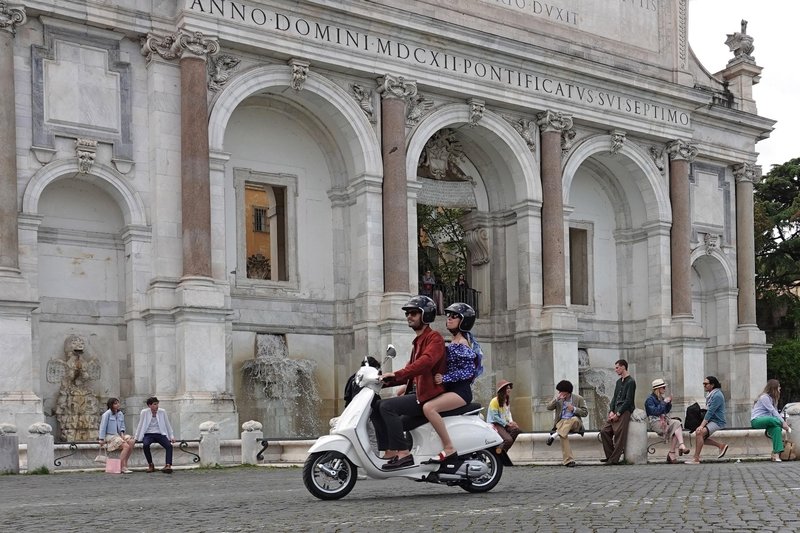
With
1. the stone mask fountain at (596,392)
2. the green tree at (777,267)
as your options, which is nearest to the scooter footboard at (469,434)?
the stone mask fountain at (596,392)

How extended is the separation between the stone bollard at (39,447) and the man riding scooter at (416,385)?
927cm

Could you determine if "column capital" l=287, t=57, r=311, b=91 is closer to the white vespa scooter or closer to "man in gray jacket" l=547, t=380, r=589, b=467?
"man in gray jacket" l=547, t=380, r=589, b=467

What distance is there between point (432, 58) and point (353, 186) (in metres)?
3.78

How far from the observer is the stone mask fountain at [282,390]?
26750 millimetres

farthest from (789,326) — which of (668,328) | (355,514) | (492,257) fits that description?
(355,514)

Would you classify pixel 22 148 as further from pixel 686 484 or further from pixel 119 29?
pixel 686 484

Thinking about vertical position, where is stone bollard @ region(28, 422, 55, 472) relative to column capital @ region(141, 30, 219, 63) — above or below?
below

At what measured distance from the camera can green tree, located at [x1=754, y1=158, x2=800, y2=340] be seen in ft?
165

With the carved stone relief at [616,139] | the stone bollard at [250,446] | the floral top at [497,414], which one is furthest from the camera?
the carved stone relief at [616,139]

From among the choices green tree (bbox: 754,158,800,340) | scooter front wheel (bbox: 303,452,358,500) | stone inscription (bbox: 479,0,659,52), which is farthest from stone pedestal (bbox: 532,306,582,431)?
green tree (bbox: 754,158,800,340)

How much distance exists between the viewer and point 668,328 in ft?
110

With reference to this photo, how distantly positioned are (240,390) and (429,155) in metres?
8.84

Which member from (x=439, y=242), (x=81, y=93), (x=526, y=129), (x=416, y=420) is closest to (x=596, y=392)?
(x=526, y=129)

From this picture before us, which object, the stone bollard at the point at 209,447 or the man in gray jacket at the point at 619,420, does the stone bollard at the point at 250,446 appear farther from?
the man in gray jacket at the point at 619,420
